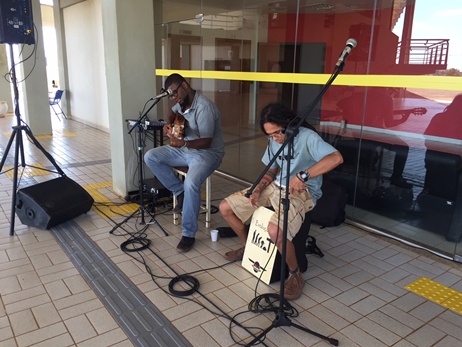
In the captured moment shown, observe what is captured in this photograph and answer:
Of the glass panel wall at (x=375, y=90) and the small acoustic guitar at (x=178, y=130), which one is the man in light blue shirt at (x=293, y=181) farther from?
the small acoustic guitar at (x=178, y=130)

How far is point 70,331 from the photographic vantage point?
85.3 inches

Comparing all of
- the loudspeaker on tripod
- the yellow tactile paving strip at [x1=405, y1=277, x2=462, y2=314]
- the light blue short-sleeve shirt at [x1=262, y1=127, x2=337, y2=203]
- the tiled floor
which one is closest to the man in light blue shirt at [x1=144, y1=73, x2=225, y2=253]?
the tiled floor

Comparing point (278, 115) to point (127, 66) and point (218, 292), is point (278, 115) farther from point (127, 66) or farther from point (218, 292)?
point (127, 66)

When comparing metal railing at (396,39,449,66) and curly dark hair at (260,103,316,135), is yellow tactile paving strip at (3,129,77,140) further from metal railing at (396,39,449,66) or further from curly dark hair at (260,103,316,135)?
metal railing at (396,39,449,66)

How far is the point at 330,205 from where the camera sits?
11.7 feet

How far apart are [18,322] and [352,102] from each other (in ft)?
10.1

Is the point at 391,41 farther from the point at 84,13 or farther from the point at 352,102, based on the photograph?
the point at 84,13

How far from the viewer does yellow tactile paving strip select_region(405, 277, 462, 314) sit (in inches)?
98.7

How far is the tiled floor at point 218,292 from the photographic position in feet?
7.10

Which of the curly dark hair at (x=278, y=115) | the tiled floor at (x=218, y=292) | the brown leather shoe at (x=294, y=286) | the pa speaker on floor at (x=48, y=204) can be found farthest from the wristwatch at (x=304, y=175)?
the pa speaker on floor at (x=48, y=204)

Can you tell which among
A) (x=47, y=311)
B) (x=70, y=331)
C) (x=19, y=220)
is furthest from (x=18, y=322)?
(x=19, y=220)

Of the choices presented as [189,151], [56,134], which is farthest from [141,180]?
[56,134]

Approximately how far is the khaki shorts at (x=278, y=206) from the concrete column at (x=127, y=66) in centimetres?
177

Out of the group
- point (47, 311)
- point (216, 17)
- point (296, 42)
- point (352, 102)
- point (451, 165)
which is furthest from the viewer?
point (216, 17)
